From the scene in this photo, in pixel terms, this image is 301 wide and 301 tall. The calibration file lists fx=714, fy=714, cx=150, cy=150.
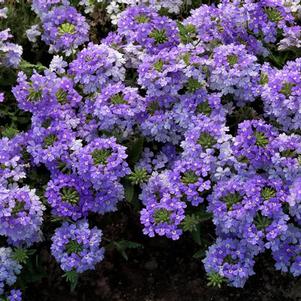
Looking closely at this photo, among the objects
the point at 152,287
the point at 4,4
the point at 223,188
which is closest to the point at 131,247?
the point at 152,287

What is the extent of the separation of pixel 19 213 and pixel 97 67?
1.34 m

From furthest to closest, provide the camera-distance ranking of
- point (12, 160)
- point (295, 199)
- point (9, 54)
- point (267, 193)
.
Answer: point (9, 54), point (12, 160), point (267, 193), point (295, 199)

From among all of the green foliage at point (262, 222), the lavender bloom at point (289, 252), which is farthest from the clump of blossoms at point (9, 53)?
the lavender bloom at point (289, 252)

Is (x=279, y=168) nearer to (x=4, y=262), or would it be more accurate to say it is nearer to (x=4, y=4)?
(x=4, y=262)

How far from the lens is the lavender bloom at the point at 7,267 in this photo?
541 centimetres

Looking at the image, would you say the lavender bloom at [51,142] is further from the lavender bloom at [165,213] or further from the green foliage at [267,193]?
the green foliage at [267,193]

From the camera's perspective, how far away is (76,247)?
17.8ft

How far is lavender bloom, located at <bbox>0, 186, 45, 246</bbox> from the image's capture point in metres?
5.30

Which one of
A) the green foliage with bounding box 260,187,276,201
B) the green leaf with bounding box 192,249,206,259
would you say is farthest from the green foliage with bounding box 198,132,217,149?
the green leaf with bounding box 192,249,206,259

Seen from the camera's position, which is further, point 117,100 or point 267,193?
point 117,100

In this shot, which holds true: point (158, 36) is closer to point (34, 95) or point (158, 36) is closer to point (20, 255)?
point (34, 95)

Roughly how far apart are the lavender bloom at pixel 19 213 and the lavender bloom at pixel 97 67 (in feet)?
3.36

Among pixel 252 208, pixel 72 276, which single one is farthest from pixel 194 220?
pixel 72 276

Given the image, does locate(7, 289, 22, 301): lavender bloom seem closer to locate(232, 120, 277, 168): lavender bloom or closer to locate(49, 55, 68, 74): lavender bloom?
locate(49, 55, 68, 74): lavender bloom
